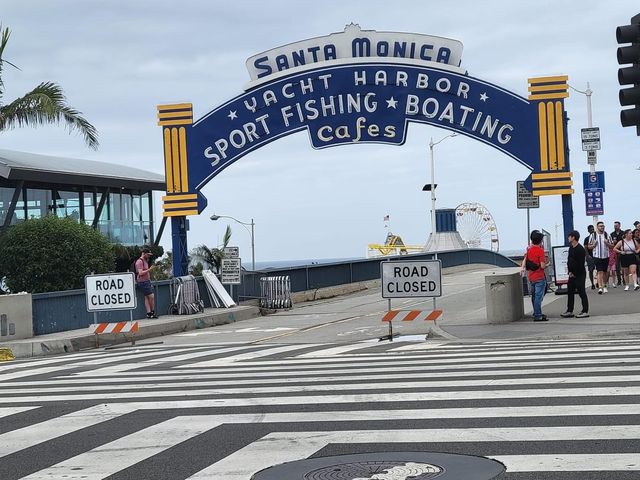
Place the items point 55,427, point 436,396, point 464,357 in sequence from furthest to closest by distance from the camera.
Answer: point 464,357 < point 436,396 < point 55,427

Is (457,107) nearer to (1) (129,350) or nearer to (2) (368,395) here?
(1) (129,350)

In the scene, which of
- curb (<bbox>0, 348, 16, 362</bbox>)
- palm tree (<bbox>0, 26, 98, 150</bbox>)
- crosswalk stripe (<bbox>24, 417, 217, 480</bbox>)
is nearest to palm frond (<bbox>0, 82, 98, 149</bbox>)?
palm tree (<bbox>0, 26, 98, 150</bbox>)

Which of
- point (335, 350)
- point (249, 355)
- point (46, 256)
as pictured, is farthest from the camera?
point (46, 256)

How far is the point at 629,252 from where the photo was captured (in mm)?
24891

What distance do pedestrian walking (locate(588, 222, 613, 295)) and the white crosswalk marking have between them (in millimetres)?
10403

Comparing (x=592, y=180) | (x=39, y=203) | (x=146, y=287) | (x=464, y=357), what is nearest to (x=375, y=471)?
(x=464, y=357)

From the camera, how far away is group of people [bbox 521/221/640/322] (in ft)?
65.1

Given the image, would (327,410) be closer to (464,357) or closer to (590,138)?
(464,357)

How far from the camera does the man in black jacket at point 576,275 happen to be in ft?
65.0

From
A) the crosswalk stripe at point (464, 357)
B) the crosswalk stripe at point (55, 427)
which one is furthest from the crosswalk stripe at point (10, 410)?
the crosswalk stripe at point (464, 357)

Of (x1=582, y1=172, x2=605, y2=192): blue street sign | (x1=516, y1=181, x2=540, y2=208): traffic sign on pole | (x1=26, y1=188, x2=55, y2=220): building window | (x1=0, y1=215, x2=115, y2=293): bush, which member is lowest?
(x1=0, y1=215, x2=115, y2=293): bush

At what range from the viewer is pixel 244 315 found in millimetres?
29781

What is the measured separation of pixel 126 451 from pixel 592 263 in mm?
22551

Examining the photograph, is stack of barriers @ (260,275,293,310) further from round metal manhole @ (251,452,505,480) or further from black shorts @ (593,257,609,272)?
round metal manhole @ (251,452,505,480)
